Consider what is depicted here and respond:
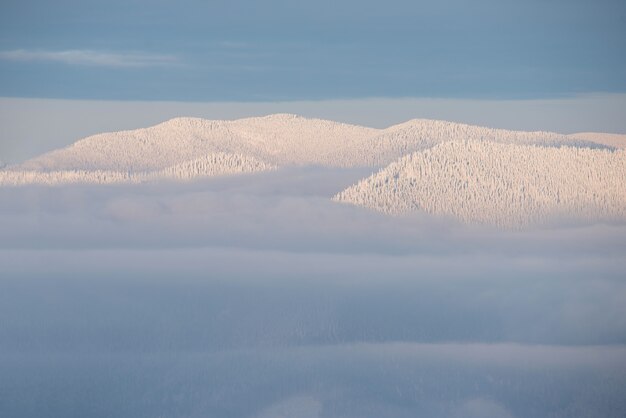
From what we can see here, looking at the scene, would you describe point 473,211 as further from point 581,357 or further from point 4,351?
point 4,351

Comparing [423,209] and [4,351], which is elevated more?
[423,209]

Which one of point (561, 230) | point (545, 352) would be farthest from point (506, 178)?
point (545, 352)

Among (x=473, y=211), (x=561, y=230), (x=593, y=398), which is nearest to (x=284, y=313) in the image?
(x=473, y=211)

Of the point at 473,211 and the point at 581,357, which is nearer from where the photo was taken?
the point at 581,357

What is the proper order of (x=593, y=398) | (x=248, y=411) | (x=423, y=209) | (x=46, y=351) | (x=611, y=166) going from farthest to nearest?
(x=423, y=209)
(x=46, y=351)
(x=611, y=166)
(x=248, y=411)
(x=593, y=398)

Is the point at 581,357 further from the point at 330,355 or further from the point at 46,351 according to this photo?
the point at 46,351

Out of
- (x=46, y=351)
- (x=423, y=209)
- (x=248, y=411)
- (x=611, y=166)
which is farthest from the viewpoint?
(x=423, y=209)

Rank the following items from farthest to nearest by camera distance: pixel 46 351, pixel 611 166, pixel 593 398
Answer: pixel 46 351
pixel 611 166
pixel 593 398
